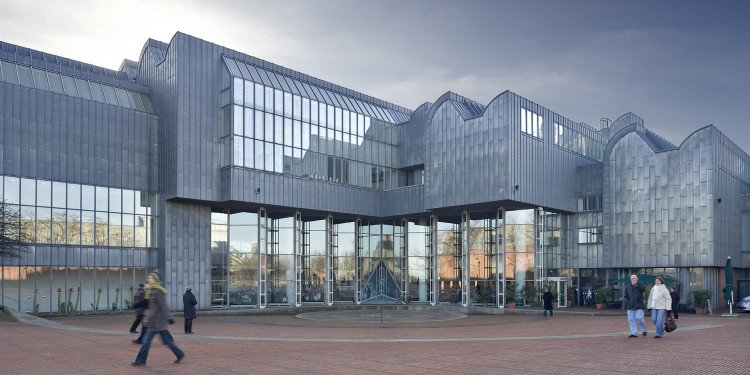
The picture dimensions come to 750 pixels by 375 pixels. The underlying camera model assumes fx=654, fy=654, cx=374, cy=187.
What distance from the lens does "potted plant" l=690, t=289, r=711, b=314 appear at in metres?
38.6

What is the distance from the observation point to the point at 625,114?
6225 cm

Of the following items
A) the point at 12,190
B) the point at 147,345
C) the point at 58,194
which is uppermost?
the point at 12,190

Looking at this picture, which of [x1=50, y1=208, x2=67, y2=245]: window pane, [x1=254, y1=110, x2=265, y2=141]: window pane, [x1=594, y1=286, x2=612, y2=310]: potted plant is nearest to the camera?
[x1=50, y1=208, x2=67, y2=245]: window pane

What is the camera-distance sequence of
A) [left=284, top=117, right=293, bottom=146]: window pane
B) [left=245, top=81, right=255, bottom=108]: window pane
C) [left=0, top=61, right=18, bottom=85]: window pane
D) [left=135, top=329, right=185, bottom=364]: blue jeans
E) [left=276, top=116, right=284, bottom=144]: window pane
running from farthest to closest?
[left=284, top=117, right=293, bottom=146]: window pane
[left=276, top=116, right=284, bottom=144]: window pane
[left=245, top=81, right=255, bottom=108]: window pane
[left=0, top=61, right=18, bottom=85]: window pane
[left=135, top=329, right=185, bottom=364]: blue jeans

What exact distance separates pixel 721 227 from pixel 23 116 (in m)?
42.9

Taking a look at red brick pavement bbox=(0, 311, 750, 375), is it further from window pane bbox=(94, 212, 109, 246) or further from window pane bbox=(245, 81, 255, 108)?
window pane bbox=(245, 81, 255, 108)

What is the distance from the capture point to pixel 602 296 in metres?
43.6

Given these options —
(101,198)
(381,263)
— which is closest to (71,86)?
(101,198)

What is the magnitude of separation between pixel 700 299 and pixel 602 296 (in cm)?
646

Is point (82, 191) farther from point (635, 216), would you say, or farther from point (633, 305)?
point (635, 216)

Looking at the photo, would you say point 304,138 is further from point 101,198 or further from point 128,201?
point 101,198

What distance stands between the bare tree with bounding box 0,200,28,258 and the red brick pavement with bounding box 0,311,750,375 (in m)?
9.41

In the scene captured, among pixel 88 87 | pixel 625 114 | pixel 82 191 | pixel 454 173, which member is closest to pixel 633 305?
pixel 454 173

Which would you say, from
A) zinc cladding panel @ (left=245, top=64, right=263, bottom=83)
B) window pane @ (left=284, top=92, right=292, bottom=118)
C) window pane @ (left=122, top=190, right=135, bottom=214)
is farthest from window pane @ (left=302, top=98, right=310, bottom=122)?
window pane @ (left=122, top=190, right=135, bottom=214)
